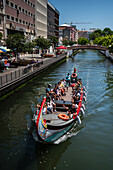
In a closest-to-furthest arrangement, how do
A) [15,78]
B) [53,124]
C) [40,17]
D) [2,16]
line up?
[53,124] < [15,78] < [2,16] < [40,17]

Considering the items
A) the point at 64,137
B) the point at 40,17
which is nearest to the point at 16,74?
the point at 64,137

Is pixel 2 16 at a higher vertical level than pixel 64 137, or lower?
higher

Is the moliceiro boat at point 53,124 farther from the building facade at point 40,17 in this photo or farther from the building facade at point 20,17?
the building facade at point 40,17

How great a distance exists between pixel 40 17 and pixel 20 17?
1067 inches

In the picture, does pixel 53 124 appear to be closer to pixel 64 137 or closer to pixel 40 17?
pixel 64 137

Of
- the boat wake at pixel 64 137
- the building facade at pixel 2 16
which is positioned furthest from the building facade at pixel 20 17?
the boat wake at pixel 64 137

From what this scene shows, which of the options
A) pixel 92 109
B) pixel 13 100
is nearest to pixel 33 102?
pixel 13 100

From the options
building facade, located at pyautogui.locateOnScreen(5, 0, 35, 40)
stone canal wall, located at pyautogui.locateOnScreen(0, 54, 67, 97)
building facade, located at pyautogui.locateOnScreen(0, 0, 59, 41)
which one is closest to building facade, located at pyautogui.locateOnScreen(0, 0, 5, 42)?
building facade, located at pyautogui.locateOnScreen(0, 0, 59, 41)

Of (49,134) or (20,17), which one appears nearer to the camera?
(49,134)

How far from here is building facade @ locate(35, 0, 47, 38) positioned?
281 ft

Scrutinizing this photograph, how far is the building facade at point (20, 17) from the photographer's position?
5650 cm

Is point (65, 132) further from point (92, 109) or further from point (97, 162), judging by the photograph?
point (92, 109)

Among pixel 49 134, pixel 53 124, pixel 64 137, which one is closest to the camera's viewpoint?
pixel 49 134

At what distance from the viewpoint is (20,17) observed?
217ft
